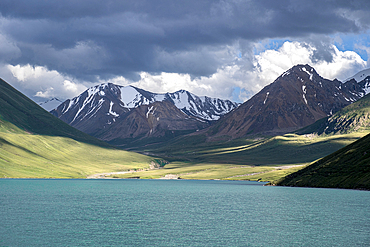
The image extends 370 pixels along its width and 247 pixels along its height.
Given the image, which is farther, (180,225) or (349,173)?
(349,173)

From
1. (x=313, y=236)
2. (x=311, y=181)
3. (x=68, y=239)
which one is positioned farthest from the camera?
(x=311, y=181)

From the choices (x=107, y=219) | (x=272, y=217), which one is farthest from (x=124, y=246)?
(x=272, y=217)

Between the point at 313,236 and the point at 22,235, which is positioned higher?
the point at 22,235

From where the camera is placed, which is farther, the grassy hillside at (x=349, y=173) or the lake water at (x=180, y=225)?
the grassy hillside at (x=349, y=173)

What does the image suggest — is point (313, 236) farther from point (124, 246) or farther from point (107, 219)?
point (107, 219)

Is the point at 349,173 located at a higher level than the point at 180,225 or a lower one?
higher

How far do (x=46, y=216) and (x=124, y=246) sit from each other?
33987mm

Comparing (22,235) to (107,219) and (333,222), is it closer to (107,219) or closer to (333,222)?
(107,219)

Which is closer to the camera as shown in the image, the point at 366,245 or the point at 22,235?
the point at 366,245

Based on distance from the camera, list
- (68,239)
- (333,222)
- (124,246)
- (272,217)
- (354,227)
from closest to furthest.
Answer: (124,246)
(68,239)
(354,227)
(333,222)
(272,217)

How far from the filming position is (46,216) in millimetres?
79375

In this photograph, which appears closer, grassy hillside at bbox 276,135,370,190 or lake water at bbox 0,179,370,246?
lake water at bbox 0,179,370,246

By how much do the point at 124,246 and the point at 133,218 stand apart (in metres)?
26.9

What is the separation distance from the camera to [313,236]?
61.4 meters
